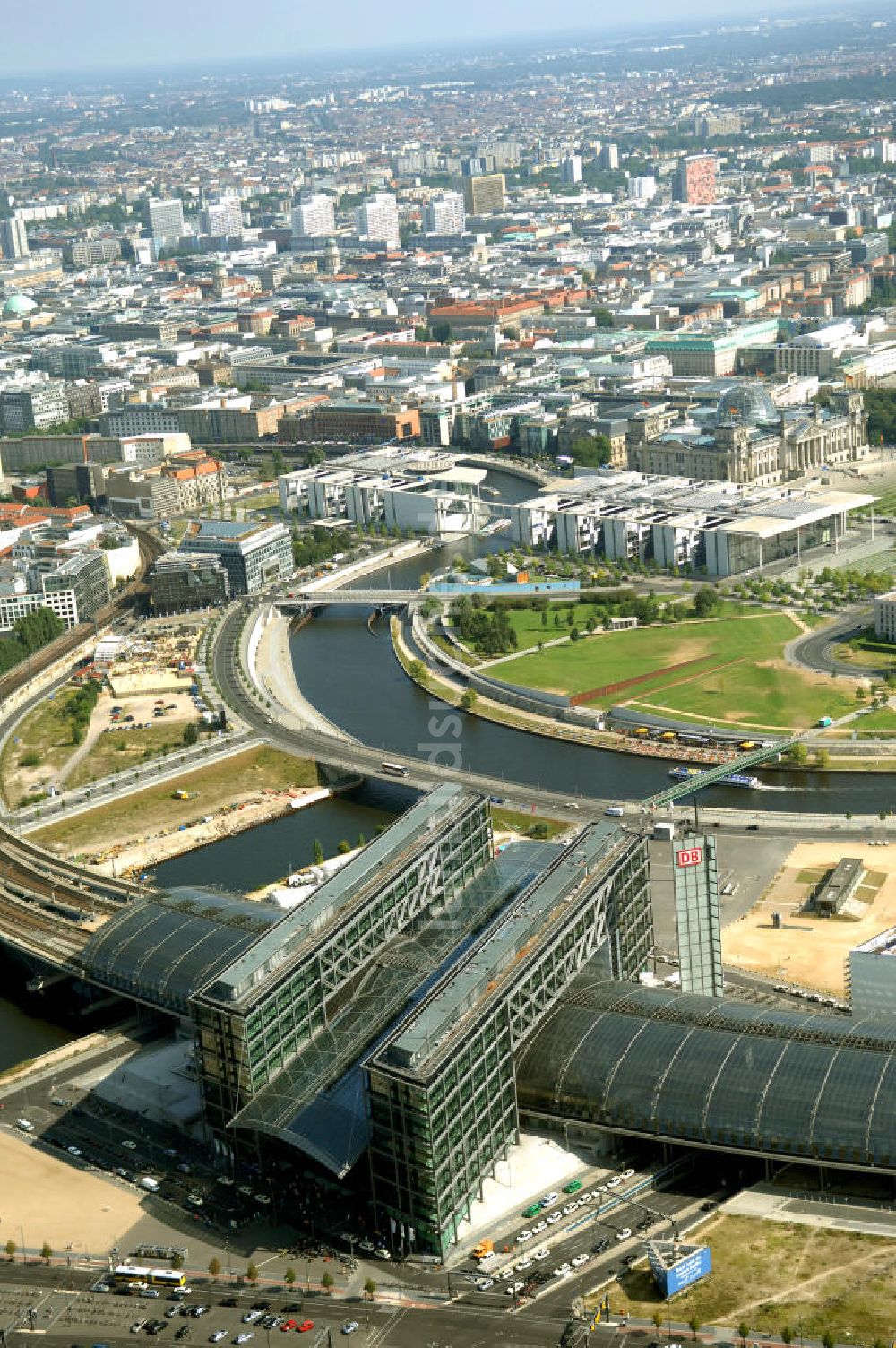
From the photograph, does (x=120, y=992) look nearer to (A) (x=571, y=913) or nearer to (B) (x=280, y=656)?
(A) (x=571, y=913)

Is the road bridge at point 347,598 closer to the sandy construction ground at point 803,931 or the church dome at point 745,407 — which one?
the church dome at point 745,407

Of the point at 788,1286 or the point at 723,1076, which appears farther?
the point at 723,1076

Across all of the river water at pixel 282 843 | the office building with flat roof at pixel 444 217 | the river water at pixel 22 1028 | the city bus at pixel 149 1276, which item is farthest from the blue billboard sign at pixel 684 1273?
the office building with flat roof at pixel 444 217

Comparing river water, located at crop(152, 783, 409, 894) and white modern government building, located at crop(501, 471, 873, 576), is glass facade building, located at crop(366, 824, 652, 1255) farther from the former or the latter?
white modern government building, located at crop(501, 471, 873, 576)

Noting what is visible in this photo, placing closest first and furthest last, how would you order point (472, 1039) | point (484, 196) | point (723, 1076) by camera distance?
point (472, 1039) < point (723, 1076) < point (484, 196)

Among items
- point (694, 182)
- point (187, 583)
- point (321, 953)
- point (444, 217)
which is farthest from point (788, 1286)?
point (694, 182)

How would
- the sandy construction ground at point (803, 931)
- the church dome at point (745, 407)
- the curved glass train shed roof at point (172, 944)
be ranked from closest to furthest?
the curved glass train shed roof at point (172, 944), the sandy construction ground at point (803, 931), the church dome at point (745, 407)

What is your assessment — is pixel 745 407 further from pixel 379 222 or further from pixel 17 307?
pixel 379 222
